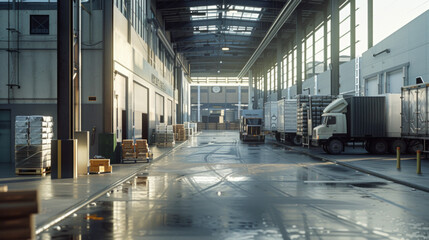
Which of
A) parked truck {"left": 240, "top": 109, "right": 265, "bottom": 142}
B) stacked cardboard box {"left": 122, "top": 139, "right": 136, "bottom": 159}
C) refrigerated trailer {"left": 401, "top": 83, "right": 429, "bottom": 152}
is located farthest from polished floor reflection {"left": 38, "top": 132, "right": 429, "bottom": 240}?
parked truck {"left": 240, "top": 109, "right": 265, "bottom": 142}

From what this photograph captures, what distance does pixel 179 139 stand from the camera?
42.2 metres

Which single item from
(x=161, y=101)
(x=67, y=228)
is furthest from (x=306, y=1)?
(x=67, y=228)

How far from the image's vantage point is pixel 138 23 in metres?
29.8

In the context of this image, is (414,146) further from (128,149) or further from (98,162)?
(98,162)

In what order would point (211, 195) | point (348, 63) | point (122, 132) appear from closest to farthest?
point (211, 195)
point (122, 132)
point (348, 63)

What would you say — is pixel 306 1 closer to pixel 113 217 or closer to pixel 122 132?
pixel 122 132

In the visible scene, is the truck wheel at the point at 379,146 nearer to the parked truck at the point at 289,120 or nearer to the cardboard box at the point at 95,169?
the parked truck at the point at 289,120

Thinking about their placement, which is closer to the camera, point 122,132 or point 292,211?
point 292,211

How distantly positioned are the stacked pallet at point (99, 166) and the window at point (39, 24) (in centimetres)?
850

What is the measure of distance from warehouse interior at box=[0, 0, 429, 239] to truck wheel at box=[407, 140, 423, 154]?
70 mm

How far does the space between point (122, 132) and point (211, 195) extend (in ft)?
48.9

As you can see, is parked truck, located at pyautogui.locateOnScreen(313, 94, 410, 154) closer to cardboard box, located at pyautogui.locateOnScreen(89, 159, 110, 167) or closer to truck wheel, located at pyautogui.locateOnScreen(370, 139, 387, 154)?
truck wheel, located at pyautogui.locateOnScreen(370, 139, 387, 154)

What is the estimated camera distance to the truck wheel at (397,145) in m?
24.4

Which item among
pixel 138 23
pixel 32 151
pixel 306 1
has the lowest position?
pixel 32 151
